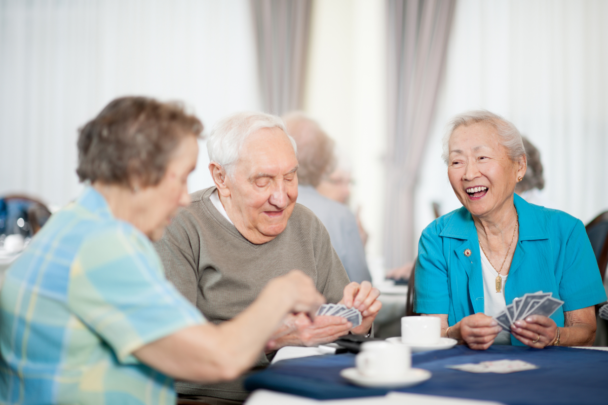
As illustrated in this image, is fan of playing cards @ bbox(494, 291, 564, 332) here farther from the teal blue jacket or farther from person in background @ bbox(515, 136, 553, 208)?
person in background @ bbox(515, 136, 553, 208)

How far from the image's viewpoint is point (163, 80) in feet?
18.9

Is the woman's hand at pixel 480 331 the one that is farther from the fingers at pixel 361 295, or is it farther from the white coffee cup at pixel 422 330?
the fingers at pixel 361 295

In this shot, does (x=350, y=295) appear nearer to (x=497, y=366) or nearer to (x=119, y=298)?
(x=497, y=366)

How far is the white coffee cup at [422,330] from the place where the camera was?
1.41m

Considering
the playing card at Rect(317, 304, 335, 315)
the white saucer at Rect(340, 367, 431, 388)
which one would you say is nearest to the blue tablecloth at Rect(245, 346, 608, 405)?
the white saucer at Rect(340, 367, 431, 388)

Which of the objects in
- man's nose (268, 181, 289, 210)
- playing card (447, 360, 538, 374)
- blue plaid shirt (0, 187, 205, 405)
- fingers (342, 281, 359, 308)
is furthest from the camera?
Answer: man's nose (268, 181, 289, 210)

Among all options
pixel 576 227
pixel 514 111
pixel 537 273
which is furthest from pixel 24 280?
pixel 514 111

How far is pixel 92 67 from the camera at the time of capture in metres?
5.81

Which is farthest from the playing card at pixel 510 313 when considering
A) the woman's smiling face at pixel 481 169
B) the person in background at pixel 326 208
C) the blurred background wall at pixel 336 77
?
the blurred background wall at pixel 336 77

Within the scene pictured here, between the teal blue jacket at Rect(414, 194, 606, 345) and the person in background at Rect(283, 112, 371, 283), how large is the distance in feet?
2.70

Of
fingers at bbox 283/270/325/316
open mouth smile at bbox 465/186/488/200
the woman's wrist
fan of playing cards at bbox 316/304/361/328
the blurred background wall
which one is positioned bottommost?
the woman's wrist

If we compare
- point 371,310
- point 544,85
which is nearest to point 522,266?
point 371,310

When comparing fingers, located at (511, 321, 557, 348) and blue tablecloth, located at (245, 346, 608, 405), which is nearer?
blue tablecloth, located at (245, 346, 608, 405)

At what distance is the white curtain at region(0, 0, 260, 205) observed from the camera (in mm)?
5719
